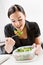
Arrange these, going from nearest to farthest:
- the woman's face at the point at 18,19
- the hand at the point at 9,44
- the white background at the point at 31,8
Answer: the hand at the point at 9,44, the woman's face at the point at 18,19, the white background at the point at 31,8

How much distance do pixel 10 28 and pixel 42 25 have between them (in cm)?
135

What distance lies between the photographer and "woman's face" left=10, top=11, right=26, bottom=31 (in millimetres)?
1541

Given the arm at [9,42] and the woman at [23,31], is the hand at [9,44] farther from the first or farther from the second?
the woman at [23,31]

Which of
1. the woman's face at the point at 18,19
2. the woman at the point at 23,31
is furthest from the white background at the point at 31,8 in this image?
the woman's face at the point at 18,19

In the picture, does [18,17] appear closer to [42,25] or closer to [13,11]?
[13,11]

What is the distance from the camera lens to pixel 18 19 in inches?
61.4

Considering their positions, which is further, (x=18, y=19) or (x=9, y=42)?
(x=18, y=19)

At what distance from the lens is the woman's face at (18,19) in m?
1.54

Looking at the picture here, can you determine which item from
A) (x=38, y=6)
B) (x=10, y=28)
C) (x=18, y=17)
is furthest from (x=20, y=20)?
(x=38, y=6)

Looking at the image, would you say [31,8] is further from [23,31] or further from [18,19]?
[18,19]

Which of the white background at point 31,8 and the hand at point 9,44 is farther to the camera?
the white background at point 31,8

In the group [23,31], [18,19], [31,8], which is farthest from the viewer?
[31,8]

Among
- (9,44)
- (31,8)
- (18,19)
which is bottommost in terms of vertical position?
(9,44)

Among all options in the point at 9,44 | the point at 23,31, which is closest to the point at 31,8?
the point at 23,31
